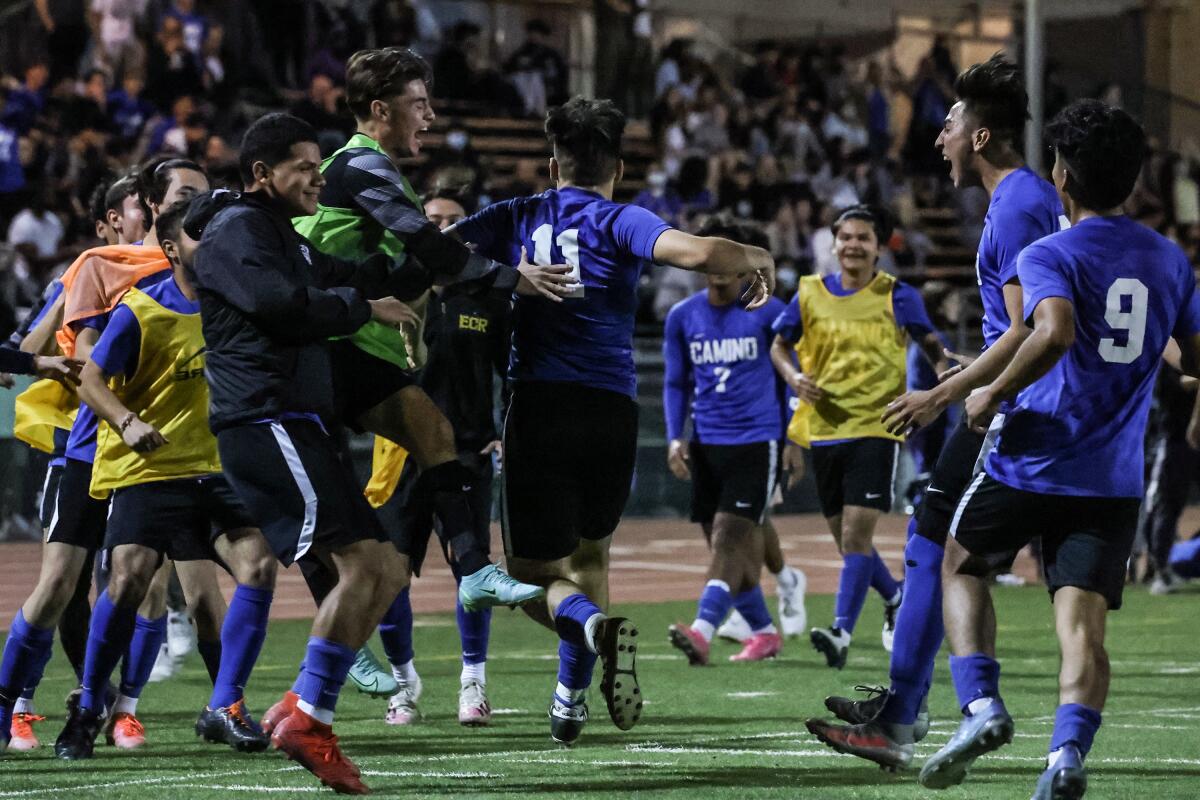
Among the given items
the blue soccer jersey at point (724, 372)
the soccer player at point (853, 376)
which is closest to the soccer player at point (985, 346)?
the soccer player at point (853, 376)

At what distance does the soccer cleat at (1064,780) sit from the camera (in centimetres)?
577

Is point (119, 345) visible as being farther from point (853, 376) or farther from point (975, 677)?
point (853, 376)

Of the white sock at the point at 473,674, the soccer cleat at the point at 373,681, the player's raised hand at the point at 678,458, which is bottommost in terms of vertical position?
the white sock at the point at 473,674

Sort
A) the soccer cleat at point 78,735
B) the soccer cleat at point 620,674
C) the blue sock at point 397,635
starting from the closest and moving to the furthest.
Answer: the soccer cleat at point 620,674
the soccer cleat at point 78,735
the blue sock at point 397,635

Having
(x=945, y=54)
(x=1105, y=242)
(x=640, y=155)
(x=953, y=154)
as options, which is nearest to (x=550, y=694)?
(x=953, y=154)

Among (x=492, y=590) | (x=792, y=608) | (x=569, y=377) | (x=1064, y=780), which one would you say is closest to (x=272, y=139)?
(x=569, y=377)

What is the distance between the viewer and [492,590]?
287 inches

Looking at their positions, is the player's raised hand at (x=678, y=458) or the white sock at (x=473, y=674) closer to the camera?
the white sock at (x=473, y=674)

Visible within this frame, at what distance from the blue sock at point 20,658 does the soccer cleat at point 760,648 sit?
15.1 ft

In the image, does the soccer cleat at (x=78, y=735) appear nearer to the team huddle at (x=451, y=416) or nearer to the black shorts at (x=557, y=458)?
the team huddle at (x=451, y=416)

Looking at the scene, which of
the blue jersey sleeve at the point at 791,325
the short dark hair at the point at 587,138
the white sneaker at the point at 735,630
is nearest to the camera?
the short dark hair at the point at 587,138

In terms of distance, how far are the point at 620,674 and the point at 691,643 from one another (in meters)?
4.25

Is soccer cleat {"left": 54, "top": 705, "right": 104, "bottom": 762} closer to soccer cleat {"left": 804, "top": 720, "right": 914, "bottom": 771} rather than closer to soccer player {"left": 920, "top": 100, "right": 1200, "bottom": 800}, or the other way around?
soccer cleat {"left": 804, "top": 720, "right": 914, "bottom": 771}

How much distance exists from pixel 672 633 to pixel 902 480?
12057mm
